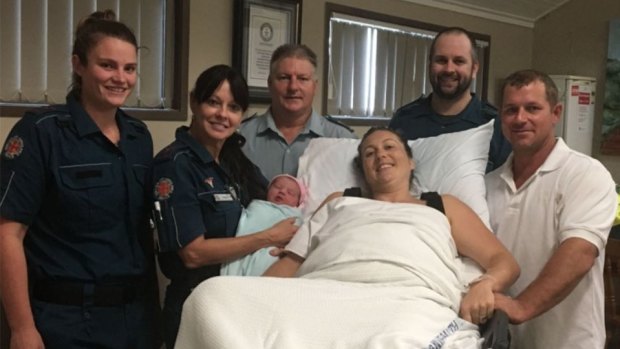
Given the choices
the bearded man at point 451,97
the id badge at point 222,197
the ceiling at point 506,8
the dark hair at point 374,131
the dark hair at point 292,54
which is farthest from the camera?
the ceiling at point 506,8

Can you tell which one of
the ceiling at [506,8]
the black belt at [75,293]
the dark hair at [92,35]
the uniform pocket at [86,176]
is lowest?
the black belt at [75,293]

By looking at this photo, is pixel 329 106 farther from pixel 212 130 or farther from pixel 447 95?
pixel 212 130

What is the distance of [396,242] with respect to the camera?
5.65 feet

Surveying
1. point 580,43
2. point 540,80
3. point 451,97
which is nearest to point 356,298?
point 540,80

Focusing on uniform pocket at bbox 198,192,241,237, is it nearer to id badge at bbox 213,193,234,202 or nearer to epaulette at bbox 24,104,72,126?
id badge at bbox 213,193,234,202

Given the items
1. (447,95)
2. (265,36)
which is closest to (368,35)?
(265,36)

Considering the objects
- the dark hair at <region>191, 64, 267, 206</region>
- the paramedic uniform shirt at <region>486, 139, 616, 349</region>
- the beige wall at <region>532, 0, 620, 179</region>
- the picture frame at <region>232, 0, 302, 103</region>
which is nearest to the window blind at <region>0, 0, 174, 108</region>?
the picture frame at <region>232, 0, 302, 103</region>

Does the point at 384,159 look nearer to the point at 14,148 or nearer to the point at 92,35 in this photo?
the point at 92,35

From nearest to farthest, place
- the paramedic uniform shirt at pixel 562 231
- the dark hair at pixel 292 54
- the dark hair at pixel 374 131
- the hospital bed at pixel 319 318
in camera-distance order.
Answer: the hospital bed at pixel 319 318
the paramedic uniform shirt at pixel 562 231
the dark hair at pixel 374 131
the dark hair at pixel 292 54

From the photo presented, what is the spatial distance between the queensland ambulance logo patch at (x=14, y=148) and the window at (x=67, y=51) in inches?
35.1

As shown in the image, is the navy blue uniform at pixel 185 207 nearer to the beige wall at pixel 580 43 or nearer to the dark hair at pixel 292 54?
the dark hair at pixel 292 54

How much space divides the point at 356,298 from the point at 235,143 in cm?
76

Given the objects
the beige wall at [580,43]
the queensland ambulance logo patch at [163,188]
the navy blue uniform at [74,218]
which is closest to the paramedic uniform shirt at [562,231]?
the queensland ambulance logo patch at [163,188]

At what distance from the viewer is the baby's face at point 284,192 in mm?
2160
